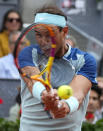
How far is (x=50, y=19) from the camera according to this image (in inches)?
122

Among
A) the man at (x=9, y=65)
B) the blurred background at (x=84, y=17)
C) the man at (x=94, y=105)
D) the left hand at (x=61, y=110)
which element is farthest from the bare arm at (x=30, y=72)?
the blurred background at (x=84, y=17)

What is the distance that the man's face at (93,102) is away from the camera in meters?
6.07

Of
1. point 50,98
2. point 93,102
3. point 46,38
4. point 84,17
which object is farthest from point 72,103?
point 84,17

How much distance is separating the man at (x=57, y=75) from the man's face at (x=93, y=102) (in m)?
2.67

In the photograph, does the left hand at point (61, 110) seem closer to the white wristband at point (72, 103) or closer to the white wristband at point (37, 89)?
the white wristband at point (72, 103)

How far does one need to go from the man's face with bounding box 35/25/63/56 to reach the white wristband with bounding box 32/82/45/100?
27 cm

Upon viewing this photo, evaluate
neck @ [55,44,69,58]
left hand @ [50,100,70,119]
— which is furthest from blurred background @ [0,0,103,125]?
left hand @ [50,100,70,119]

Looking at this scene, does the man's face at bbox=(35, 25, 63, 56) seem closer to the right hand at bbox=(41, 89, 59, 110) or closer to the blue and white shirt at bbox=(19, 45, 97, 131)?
the blue and white shirt at bbox=(19, 45, 97, 131)

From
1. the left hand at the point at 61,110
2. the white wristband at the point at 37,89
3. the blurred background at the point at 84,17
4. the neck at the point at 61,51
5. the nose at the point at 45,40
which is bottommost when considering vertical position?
the blurred background at the point at 84,17

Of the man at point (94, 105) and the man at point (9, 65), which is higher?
the man at point (9, 65)

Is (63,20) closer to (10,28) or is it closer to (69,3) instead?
A: (10,28)

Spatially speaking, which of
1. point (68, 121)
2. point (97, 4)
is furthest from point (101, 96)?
point (97, 4)

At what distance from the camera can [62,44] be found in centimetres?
321

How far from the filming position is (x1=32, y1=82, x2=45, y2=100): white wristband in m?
2.93
